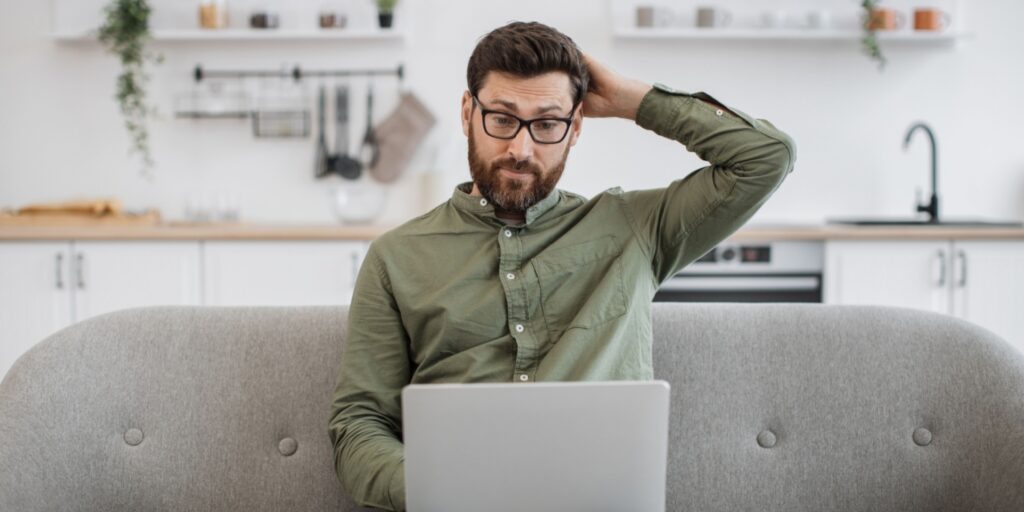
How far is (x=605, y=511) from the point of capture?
119cm

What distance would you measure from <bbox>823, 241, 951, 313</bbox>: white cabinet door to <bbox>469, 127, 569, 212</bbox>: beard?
2155 millimetres

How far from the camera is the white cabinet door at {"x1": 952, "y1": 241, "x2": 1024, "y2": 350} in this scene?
3580mm

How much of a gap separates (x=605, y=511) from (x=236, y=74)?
3491mm

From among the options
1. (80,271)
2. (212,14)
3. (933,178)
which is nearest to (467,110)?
(80,271)

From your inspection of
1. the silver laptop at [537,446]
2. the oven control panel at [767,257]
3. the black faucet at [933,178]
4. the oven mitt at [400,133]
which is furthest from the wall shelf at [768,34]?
the silver laptop at [537,446]

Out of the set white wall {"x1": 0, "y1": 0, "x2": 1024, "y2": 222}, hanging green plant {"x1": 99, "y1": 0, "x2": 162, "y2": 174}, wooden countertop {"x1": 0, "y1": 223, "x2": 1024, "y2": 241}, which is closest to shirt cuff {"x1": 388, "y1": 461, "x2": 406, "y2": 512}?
wooden countertop {"x1": 0, "y1": 223, "x2": 1024, "y2": 241}

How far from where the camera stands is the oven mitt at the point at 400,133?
420 cm

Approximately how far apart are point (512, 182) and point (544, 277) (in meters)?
0.18

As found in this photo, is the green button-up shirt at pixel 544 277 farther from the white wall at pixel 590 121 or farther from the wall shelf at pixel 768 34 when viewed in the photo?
the white wall at pixel 590 121

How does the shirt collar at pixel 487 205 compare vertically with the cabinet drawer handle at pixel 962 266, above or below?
above

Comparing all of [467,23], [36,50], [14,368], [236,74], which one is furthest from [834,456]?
[36,50]

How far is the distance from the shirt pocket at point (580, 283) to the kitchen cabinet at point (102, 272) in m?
2.23

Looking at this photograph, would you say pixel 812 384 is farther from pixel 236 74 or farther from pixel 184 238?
pixel 236 74

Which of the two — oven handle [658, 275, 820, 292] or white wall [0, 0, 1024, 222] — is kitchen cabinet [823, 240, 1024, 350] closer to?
oven handle [658, 275, 820, 292]
